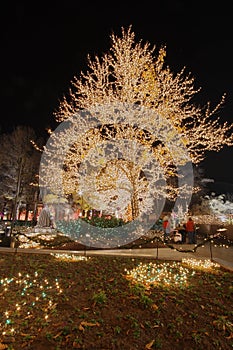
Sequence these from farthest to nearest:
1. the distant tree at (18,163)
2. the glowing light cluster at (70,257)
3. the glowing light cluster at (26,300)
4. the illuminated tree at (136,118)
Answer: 1. the distant tree at (18,163)
2. the illuminated tree at (136,118)
3. the glowing light cluster at (70,257)
4. the glowing light cluster at (26,300)

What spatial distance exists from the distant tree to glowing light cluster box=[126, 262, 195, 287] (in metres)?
24.0

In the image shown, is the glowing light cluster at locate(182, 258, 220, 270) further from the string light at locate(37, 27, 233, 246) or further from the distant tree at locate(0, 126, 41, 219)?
the distant tree at locate(0, 126, 41, 219)

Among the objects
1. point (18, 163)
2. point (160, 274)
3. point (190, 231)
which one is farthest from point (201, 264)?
point (18, 163)

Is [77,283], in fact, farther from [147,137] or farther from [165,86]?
[165,86]

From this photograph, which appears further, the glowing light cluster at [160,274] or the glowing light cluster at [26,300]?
the glowing light cluster at [160,274]

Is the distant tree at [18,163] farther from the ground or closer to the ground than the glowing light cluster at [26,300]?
farther from the ground

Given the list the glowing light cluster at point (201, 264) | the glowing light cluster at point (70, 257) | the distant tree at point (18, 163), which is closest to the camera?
the glowing light cluster at point (201, 264)

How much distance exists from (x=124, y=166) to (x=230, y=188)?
41263 mm

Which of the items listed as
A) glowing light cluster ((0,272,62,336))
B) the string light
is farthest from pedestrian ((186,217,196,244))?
glowing light cluster ((0,272,62,336))

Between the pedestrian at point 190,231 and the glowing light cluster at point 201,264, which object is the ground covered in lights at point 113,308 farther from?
the pedestrian at point 190,231

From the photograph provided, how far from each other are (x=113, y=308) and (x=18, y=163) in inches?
1058

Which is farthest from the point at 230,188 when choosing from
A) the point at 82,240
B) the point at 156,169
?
the point at 82,240

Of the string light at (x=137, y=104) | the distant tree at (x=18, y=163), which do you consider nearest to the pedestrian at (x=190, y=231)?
the string light at (x=137, y=104)

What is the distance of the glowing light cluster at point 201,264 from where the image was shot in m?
6.96
